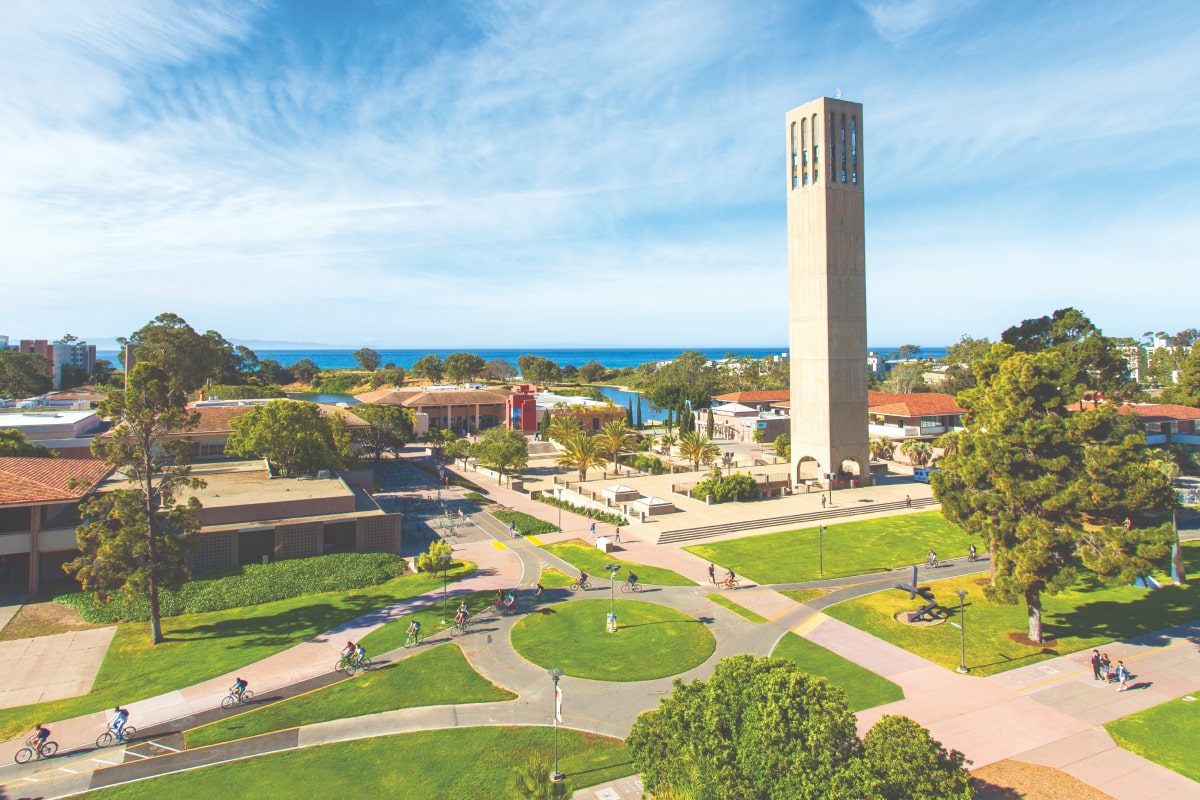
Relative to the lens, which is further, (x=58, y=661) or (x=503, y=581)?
(x=503, y=581)

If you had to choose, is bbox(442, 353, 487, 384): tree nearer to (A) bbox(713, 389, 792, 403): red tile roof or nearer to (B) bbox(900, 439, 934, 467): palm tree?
(A) bbox(713, 389, 792, 403): red tile roof

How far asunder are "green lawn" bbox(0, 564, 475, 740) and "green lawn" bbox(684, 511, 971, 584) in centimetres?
1707

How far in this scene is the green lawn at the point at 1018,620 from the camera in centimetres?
2645

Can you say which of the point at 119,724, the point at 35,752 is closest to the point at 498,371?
the point at 119,724

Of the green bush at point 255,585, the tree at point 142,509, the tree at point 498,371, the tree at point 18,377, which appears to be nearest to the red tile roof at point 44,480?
the tree at point 142,509

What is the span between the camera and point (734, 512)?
160ft

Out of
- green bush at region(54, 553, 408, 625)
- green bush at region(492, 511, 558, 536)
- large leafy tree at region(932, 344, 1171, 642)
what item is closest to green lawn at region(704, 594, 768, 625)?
large leafy tree at region(932, 344, 1171, 642)

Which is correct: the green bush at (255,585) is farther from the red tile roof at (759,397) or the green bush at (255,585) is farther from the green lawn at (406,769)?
the red tile roof at (759,397)

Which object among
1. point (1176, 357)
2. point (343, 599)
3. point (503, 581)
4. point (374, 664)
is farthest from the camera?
point (1176, 357)

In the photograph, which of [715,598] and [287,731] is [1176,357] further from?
[287,731]

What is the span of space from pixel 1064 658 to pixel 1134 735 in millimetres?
5701

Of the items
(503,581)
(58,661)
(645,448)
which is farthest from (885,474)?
(58,661)

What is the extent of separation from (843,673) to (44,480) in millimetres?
39509

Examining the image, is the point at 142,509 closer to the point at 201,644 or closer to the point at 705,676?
the point at 201,644
